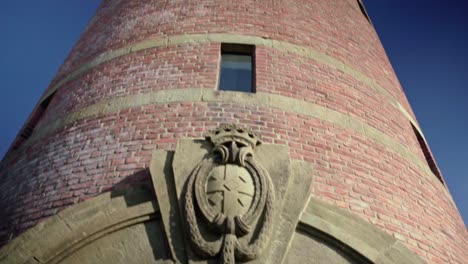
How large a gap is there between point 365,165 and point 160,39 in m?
3.07

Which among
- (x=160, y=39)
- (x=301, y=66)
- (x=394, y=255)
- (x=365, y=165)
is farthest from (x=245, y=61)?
(x=394, y=255)

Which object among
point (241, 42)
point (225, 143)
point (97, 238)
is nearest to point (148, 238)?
point (97, 238)

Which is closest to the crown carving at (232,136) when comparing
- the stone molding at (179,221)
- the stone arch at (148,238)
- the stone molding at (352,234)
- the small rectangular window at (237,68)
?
the stone molding at (179,221)

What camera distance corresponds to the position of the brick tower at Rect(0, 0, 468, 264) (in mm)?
3348

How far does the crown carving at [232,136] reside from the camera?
360 centimetres

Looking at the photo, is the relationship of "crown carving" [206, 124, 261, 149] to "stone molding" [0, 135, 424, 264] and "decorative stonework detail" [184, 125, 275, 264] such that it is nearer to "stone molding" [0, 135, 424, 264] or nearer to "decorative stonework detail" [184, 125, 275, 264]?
"decorative stonework detail" [184, 125, 275, 264]

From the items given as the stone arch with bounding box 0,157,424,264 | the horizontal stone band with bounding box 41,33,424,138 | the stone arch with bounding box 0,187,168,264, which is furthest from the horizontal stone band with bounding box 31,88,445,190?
the stone arch with bounding box 0,187,168,264

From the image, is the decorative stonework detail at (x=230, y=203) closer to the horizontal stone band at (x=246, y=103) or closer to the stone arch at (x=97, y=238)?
the stone arch at (x=97, y=238)

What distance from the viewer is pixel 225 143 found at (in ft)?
11.8

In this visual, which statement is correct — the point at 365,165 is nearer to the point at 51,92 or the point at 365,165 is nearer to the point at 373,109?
the point at 373,109

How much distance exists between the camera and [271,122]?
168 inches

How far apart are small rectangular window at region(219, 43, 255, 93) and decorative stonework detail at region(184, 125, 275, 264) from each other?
1415 millimetres

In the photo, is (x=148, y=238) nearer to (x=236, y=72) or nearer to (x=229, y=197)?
(x=229, y=197)

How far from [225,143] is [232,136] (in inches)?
3.7
